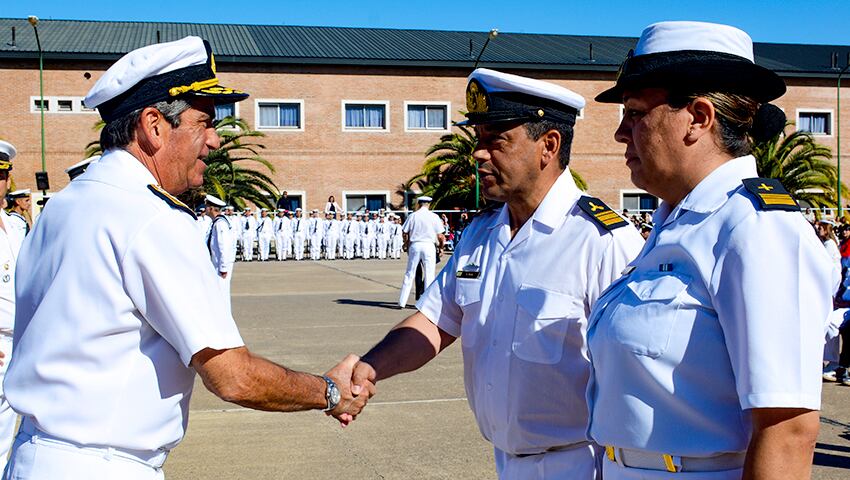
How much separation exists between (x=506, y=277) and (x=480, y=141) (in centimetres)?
58

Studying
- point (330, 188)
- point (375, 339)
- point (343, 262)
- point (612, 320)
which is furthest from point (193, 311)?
point (330, 188)

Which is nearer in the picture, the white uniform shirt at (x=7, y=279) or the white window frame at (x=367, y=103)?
the white uniform shirt at (x=7, y=279)

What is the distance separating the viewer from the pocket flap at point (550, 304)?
303 centimetres

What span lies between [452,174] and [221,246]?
2473 centimetres

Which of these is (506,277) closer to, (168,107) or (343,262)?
(168,107)

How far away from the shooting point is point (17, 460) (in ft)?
8.59

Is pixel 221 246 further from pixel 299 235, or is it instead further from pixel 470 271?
pixel 299 235

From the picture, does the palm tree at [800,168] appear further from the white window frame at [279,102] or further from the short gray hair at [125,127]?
the short gray hair at [125,127]

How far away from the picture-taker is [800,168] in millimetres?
37938

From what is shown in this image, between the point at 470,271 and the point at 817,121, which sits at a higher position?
the point at 817,121

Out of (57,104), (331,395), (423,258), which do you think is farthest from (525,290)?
(57,104)

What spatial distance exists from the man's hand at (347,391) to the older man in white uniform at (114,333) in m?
0.80

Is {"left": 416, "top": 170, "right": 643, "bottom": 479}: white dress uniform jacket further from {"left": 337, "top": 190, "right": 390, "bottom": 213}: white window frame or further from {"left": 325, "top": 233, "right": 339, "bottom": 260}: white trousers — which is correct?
{"left": 337, "top": 190, "right": 390, "bottom": 213}: white window frame

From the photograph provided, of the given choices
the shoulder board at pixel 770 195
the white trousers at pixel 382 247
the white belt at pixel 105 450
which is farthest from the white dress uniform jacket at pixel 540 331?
the white trousers at pixel 382 247
